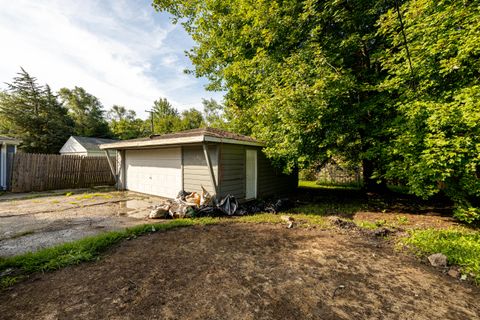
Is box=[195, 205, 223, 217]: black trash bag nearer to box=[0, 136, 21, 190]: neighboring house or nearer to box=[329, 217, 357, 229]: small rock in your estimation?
box=[329, 217, 357, 229]: small rock

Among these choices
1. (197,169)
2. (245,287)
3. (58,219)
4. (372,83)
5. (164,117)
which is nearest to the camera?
(245,287)

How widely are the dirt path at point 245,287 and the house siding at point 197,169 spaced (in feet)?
9.18

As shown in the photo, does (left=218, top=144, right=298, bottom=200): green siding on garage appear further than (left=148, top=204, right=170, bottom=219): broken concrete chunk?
Yes

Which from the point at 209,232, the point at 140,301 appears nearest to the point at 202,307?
the point at 140,301

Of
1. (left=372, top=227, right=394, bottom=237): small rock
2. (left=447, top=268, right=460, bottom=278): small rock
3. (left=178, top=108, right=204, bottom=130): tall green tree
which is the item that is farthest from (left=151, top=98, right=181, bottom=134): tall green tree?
(left=447, top=268, right=460, bottom=278): small rock

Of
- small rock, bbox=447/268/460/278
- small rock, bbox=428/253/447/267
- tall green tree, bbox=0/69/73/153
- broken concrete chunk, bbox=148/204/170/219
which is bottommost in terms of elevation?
small rock, bbox=447/268/460/278

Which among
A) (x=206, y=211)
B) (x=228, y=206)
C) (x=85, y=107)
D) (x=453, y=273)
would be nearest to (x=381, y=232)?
(x=453, y=273)

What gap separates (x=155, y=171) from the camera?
812 cm

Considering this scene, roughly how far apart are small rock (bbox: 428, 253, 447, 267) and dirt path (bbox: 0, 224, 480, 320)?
0.16 metres

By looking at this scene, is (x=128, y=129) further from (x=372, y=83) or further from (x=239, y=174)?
(x=372, y=83)

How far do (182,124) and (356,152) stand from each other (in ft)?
81.8

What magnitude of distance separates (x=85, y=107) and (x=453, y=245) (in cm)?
4079

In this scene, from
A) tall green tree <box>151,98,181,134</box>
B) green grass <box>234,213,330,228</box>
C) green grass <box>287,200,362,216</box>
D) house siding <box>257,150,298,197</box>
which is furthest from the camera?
tall green tree <box>151,98,181,134</box>

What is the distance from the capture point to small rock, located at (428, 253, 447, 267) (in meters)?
2.82
